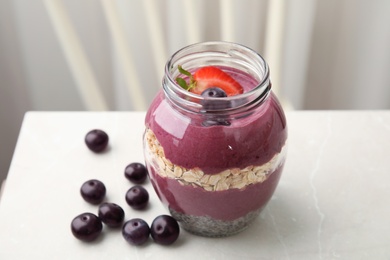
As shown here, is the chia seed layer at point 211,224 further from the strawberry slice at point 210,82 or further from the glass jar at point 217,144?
the strawberry slice at point 210,82

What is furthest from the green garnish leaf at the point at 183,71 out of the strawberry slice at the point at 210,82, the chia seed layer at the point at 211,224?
the chia seed layer at the point at 211,224

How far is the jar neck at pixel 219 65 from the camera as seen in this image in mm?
637

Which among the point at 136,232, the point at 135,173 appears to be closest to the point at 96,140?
the point at 135,173

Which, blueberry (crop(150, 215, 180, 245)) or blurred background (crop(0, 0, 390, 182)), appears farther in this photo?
blurred background (crop(0, 0, 390, 182))

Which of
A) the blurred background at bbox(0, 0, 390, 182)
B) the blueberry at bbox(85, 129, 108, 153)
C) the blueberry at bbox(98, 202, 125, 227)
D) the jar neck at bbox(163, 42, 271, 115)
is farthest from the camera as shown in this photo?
the blurred background at bbox(0, 0, 390, 182)

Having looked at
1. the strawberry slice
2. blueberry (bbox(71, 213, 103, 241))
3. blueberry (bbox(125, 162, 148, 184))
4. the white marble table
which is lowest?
the white marble table

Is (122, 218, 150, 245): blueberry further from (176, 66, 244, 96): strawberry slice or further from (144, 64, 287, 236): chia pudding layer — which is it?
(176, 66, 244, 96): strawberry slice

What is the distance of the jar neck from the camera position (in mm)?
637

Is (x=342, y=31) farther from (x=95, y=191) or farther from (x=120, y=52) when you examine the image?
(x=95, y=191)

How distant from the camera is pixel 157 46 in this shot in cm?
126

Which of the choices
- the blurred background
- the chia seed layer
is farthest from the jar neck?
the blurred background

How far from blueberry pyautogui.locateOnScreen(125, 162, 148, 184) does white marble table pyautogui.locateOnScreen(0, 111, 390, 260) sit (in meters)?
0.01

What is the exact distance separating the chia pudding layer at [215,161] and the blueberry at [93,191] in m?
0.10

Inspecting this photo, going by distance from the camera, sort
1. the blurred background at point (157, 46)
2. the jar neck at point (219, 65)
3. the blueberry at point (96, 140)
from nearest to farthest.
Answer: the jar neck at point (219, 65), the blueberry at point (96, 140), the blurred background at point (157, 46)
